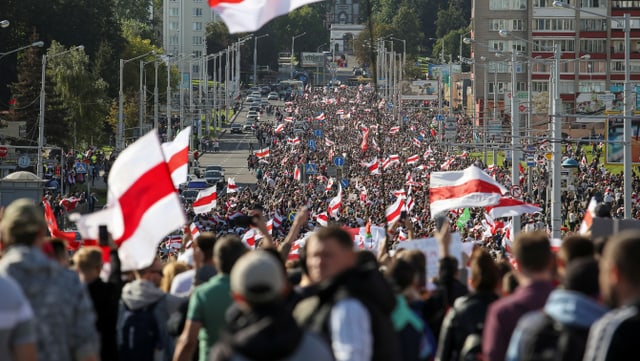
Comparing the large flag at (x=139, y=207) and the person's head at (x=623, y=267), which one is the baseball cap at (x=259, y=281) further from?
the large flag at (x=139, y=207)

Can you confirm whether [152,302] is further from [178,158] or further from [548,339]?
[178,158]

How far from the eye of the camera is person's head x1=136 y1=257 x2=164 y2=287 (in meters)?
10.5

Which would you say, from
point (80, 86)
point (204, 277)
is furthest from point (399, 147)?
point (204, 277)

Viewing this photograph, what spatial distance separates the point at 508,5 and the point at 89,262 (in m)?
123

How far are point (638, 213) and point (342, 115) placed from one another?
69.0 metres

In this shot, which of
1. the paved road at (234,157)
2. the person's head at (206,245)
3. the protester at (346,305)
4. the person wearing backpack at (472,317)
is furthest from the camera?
the paved road at (234,157)

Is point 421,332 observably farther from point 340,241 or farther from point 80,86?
point 80,86

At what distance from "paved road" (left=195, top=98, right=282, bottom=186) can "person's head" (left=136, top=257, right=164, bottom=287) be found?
218 feet

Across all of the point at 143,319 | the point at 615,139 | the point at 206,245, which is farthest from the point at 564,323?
the point at 615,139

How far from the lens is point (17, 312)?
282 inches

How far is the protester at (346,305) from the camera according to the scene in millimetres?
7129

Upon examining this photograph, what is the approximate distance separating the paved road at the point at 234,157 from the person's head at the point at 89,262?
67.8 metres

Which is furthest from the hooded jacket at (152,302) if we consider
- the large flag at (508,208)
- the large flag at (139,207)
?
the large flag at (508,208)

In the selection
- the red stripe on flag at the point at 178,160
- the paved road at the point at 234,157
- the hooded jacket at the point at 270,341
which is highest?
the red stripe on flag at the point at 178,160
